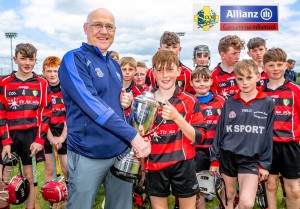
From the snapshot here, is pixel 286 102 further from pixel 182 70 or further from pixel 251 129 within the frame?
pixel 182 70

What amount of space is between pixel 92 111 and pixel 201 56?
3.17m

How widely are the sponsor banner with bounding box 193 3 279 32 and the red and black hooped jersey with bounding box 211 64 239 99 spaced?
12041 mm

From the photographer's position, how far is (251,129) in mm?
3480

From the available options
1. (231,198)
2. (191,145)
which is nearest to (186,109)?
(191,145)

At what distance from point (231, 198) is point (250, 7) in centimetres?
1547

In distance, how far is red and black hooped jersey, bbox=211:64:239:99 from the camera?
4.59 metres

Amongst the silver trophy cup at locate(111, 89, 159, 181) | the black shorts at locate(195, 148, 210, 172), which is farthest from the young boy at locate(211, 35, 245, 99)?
the silver trophy cup at locate(111, 89, 159, 181)

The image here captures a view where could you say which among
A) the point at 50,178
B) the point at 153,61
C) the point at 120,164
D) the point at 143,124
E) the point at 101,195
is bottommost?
the point at 101,195

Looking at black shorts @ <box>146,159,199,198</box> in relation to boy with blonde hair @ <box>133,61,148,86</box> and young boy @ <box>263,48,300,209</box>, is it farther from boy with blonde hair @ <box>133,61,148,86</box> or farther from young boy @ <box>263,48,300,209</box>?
boy with blonde hair @ <box>133,61,148,86</box>

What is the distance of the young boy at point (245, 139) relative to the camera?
342 cm

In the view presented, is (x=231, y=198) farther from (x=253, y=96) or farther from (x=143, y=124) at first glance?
(x=143, y=124)

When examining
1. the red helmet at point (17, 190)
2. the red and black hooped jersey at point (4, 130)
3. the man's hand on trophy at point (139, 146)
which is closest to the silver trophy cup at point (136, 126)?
the man's hand on trophy at point (139, 146)

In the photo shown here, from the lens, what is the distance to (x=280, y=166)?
4004mm

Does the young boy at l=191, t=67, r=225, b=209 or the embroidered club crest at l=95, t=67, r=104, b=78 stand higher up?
the embroidered club crest at l=95, t=67, r=104, b=78
